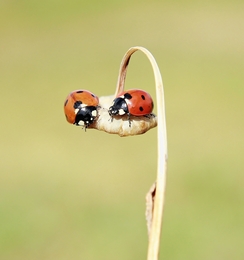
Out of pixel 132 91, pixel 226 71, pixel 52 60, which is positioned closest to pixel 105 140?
pixel 226 71

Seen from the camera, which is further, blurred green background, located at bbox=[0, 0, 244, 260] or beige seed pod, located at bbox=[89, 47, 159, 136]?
blurred green background, located at bbox=[0, 0, 244, 260]

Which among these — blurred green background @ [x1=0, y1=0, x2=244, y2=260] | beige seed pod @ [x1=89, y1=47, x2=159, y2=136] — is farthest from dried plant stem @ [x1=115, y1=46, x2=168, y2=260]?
blurred green background @ [x1=0, y1=0, x2=244, y2=260]

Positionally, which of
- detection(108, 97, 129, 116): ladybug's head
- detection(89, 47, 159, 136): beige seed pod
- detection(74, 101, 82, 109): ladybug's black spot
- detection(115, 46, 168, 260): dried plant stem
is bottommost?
detection(115, 46, 168, 260): dried plant stem

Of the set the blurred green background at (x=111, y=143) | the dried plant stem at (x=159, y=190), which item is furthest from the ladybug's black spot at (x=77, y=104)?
the blurred green background at (x=111, y=143)

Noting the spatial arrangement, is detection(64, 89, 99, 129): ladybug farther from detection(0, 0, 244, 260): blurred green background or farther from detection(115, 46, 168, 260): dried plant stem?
detection(0, 0, 244, 260): blurred green background

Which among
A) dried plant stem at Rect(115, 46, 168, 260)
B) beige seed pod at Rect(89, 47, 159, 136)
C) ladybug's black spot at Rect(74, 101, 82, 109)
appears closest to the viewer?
dried plant stem at Rect(115, 46, 168, 260)

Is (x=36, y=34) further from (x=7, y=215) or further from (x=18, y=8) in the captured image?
(x=7, y=215)
